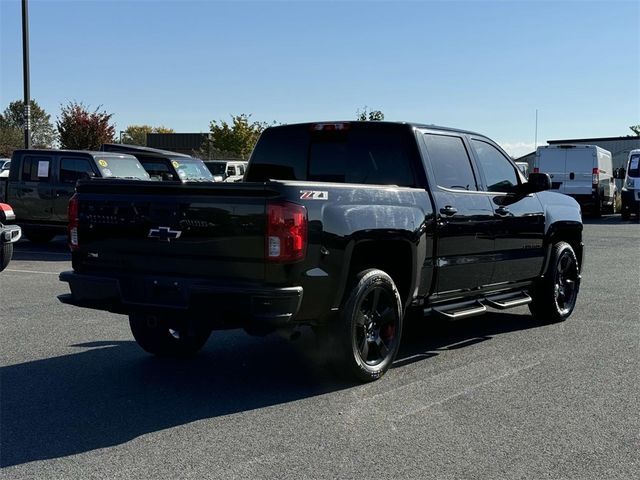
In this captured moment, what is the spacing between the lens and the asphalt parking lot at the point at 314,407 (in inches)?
170

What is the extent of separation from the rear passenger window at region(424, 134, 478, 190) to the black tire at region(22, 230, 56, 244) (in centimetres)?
1161

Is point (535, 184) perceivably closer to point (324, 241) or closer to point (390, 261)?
point (390, 261)

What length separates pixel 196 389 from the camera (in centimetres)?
582

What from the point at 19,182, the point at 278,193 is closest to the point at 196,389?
the point at 278,193

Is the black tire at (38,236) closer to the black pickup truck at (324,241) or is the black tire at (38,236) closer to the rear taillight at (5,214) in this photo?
the rear taillight at (5,214)

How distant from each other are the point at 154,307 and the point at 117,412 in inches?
29.3

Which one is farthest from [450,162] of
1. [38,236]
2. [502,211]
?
[38,236]

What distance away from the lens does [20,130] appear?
216ft

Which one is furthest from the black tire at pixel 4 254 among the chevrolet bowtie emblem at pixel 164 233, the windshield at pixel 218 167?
the windshield at pixel 218 167

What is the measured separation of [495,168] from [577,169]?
21536mm

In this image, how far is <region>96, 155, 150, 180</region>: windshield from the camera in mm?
15805

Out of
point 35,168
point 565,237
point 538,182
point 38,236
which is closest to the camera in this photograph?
point 538,182

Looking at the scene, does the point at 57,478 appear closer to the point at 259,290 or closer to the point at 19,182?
the point at 259,290

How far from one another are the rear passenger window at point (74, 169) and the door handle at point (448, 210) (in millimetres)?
10470
